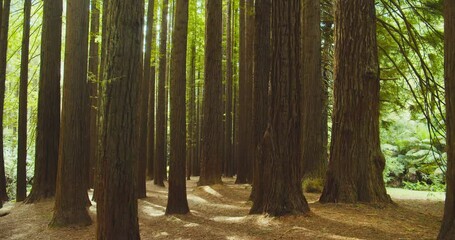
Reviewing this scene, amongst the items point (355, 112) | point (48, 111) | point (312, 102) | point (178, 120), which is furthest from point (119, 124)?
point (312, 102)

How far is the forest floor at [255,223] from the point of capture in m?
5.62

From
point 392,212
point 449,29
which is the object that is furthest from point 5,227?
point 449,29

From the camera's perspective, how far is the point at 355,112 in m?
7.68

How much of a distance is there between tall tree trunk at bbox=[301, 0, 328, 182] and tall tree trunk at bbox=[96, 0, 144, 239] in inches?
268

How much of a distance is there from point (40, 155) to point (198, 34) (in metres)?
15.8

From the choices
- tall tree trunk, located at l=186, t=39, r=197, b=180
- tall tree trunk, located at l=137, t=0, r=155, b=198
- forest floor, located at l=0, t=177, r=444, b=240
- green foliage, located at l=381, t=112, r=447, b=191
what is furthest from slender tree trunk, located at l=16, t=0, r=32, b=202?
green foliage, located at l=381, t=112, r=447, b=191

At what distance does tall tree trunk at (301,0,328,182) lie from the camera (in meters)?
10.6

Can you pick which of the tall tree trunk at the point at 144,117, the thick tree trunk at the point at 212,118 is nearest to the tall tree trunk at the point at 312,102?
the thick tree trunk at the point at 212,118

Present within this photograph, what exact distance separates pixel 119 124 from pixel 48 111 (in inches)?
246

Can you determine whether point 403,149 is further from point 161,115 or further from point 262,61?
point 262,61

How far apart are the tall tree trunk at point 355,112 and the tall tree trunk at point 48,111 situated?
682 cm

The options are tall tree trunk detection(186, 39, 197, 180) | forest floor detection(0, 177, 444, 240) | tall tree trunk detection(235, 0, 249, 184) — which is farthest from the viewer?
tall tree trunk detection(186, 39, 197, 180)

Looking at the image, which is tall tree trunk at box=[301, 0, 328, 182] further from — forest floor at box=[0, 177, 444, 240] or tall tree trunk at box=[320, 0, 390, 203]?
tall tree trunk at box=[320, 0, 390, 203]

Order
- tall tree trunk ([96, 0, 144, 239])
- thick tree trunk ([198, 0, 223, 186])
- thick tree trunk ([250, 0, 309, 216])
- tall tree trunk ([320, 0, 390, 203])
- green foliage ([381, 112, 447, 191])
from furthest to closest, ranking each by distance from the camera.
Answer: green foliage ([381, 112, 447, 191]) < thick tree trunk ([198, 0, 223, 186]) < tall tree trunk ([320, 0, 390, 203]) < thick tree trunk ([250, 0, 309, 216]) < tall tree trunk ([96, 0, 144, 239])
